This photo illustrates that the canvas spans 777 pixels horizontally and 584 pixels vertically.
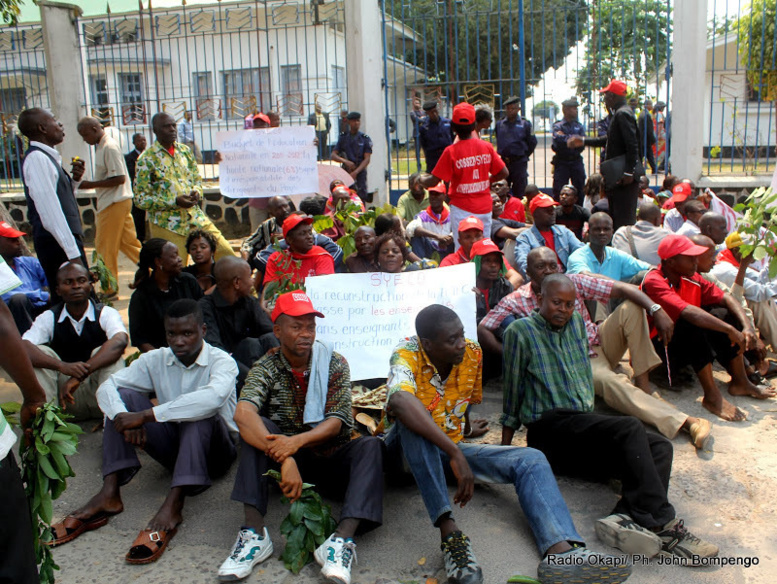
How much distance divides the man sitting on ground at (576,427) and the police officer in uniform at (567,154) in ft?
20.6

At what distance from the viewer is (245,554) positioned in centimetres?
348

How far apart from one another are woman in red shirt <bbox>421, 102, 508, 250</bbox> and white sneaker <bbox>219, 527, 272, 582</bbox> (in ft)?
14.0

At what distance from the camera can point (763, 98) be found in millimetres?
10883

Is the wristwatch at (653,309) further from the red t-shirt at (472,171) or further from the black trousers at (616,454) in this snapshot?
the red t-shirt at (472,171)

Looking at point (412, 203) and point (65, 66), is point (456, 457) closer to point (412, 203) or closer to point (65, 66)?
point (412, 203)

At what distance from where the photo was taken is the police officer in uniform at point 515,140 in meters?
10.0

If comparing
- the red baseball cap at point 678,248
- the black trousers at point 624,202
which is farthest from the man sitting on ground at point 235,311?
the black trousers at point 624,202

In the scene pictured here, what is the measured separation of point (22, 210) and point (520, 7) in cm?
852

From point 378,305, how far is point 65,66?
26.1 ft

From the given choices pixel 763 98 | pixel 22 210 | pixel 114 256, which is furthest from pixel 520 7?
pixel 22 210

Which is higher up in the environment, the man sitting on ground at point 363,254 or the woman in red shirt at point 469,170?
the woman in red shirt at point 469,170

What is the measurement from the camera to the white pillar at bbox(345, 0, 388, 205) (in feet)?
33.5

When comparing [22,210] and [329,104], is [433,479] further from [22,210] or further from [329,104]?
[22,210]

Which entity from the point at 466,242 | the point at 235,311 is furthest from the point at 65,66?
the point at 466,242
